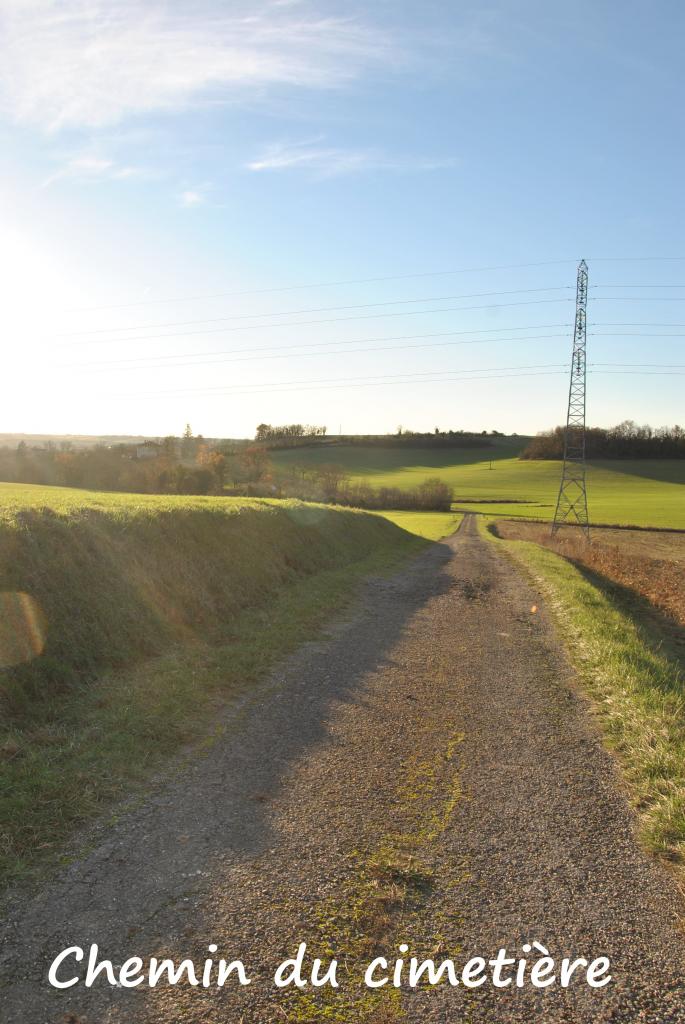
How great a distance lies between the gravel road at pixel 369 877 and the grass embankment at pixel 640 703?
0.78ft

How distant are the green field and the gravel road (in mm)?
63205

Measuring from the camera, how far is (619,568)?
30594 mm

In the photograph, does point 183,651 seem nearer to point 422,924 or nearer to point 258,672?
point 258,672

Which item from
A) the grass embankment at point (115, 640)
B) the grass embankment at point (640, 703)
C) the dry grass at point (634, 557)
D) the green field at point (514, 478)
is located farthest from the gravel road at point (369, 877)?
the green field at point (514, 478)

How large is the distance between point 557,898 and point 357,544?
2275 cm

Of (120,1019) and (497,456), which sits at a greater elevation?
(497,456)

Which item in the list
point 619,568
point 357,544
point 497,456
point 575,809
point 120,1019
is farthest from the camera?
point 497,456

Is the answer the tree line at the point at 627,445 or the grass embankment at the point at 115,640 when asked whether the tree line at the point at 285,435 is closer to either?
the tree line at the point at 627,445

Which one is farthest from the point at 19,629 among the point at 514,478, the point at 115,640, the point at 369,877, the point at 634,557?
the point at 514,478

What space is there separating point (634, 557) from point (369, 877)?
37092 mm

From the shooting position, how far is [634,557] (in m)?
37.5

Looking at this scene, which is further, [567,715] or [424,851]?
[567,715]

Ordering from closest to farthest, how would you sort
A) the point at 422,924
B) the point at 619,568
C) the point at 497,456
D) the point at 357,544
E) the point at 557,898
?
the point at 422,924 → the point at 557,898 → the point at 357,544 → the point at 619,568 → the point at 497,456

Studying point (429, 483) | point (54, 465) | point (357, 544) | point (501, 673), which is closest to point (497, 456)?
point (429, 483)
